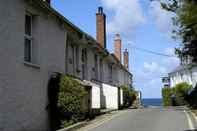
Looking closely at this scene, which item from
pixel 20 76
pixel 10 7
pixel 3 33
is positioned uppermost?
pixel 10 7

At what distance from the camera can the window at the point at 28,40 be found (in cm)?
1769

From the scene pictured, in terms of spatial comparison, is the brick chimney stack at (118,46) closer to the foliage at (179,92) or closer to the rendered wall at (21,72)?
the foliage at (179,92)

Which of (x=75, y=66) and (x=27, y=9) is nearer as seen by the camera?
(x=27, y=9)

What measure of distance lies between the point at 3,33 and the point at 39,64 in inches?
156

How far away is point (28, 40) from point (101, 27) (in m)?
28.3

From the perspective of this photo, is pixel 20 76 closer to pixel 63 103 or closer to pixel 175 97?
pixel 63 103

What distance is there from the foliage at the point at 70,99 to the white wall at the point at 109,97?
47.2 feet

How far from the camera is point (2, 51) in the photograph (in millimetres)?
14594

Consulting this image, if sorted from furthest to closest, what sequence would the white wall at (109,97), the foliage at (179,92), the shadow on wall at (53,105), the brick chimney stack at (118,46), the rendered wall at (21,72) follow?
the brick chimney stack at (118,46) < the foliage at (179,92) < the white wall at (109,97) < the shadow on wall at (53,105) < the rendered wall at (21,72)

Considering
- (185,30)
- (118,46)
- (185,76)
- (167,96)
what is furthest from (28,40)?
(185,76)

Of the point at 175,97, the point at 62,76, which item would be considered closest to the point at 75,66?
the point at 62,76

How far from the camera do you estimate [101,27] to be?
4588cm

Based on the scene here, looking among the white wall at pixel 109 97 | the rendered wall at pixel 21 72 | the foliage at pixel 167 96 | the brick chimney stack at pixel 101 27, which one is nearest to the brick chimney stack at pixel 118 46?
the foliage at pixel 167 96

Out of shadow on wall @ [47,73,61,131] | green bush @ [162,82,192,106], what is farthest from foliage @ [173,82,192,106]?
shadow on wall @ [47,73,61,131]
